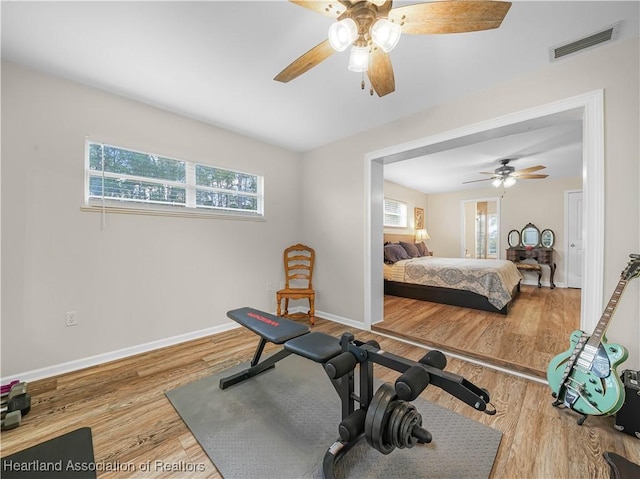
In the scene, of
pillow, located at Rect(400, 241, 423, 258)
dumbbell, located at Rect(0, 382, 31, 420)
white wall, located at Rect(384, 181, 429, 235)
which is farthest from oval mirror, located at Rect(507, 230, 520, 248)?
dumbbell, located at Rect(0, 382, 31, 420)

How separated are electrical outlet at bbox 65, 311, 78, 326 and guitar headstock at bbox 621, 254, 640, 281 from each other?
4054 mm

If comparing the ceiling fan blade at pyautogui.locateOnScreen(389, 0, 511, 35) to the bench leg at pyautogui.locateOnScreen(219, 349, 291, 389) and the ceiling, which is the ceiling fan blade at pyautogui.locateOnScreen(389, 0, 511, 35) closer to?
the ceiling

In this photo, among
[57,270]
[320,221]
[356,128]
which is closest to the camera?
[57,270]

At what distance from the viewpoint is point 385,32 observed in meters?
1.21

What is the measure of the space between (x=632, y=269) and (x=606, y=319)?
1.15 ft

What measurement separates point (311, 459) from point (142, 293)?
2196 millimetres

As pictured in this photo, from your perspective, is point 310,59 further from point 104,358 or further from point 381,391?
point 104,358

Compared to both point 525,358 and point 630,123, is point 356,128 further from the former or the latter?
point 525,358

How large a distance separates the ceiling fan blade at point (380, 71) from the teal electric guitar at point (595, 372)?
1.90m

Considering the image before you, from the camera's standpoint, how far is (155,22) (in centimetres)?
162

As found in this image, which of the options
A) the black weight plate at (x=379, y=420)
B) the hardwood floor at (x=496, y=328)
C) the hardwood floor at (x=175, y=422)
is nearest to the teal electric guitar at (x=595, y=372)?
the hardwood floor at (x=175, y=422)

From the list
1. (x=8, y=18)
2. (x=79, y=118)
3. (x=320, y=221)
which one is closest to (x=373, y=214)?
(x=320, y=221)

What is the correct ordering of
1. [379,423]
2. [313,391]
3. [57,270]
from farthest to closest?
[57,270]
[313,391]
[379,423]

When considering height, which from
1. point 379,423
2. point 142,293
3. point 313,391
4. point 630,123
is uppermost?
point 630,123
